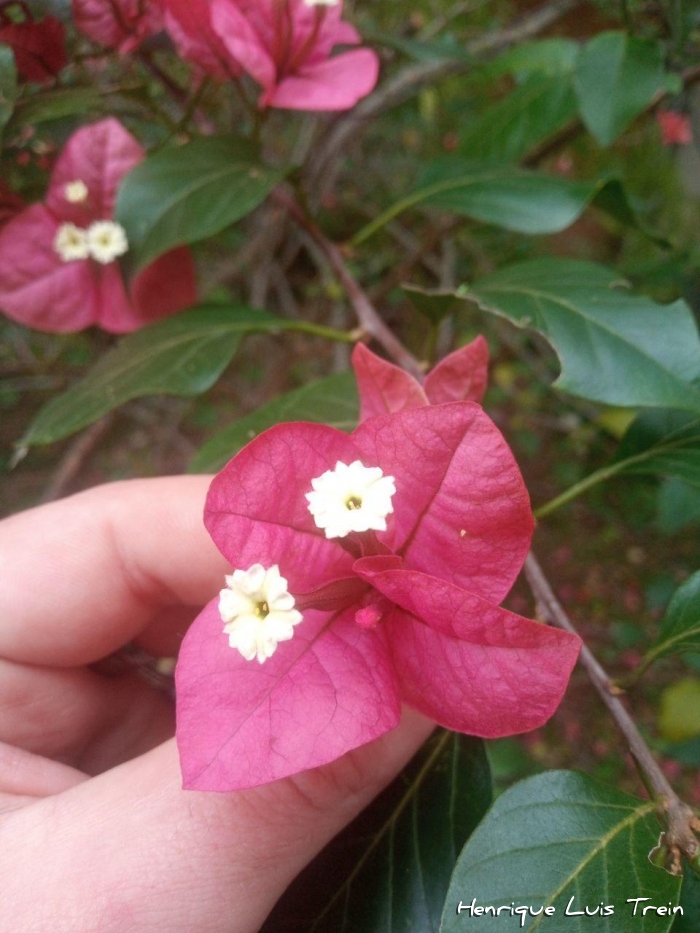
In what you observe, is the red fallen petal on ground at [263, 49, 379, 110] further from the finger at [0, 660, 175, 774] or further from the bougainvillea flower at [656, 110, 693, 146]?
the bougainvillea flower at [656, 110, 693, 146]

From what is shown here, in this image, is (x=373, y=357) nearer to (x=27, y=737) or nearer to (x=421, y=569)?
(x=421, y=569)

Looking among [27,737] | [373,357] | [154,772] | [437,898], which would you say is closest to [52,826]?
[154,772]

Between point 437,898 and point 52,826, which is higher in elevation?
point 52,826

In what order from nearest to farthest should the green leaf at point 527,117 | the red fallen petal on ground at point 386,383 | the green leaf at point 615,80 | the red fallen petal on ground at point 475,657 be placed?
the red fallen petal on ground at point 475,657 → the red fallen petal on ground at point 386,383 → the green leaf at point 615,80 → the green leaf at point 527,117

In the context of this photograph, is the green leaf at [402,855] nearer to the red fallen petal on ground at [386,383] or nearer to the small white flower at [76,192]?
the red fallen petal on ground at [386,383]

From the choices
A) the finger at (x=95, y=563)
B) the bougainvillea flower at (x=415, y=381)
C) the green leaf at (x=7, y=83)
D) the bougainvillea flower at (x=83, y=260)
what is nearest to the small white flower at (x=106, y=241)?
the bougainvillea flower at (x=83, y=260)

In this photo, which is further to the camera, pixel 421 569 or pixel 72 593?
pixel 72 593

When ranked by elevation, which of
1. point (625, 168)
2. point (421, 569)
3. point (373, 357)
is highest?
point (373, 357)

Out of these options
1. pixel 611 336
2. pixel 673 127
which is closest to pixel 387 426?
pixel 611 336
